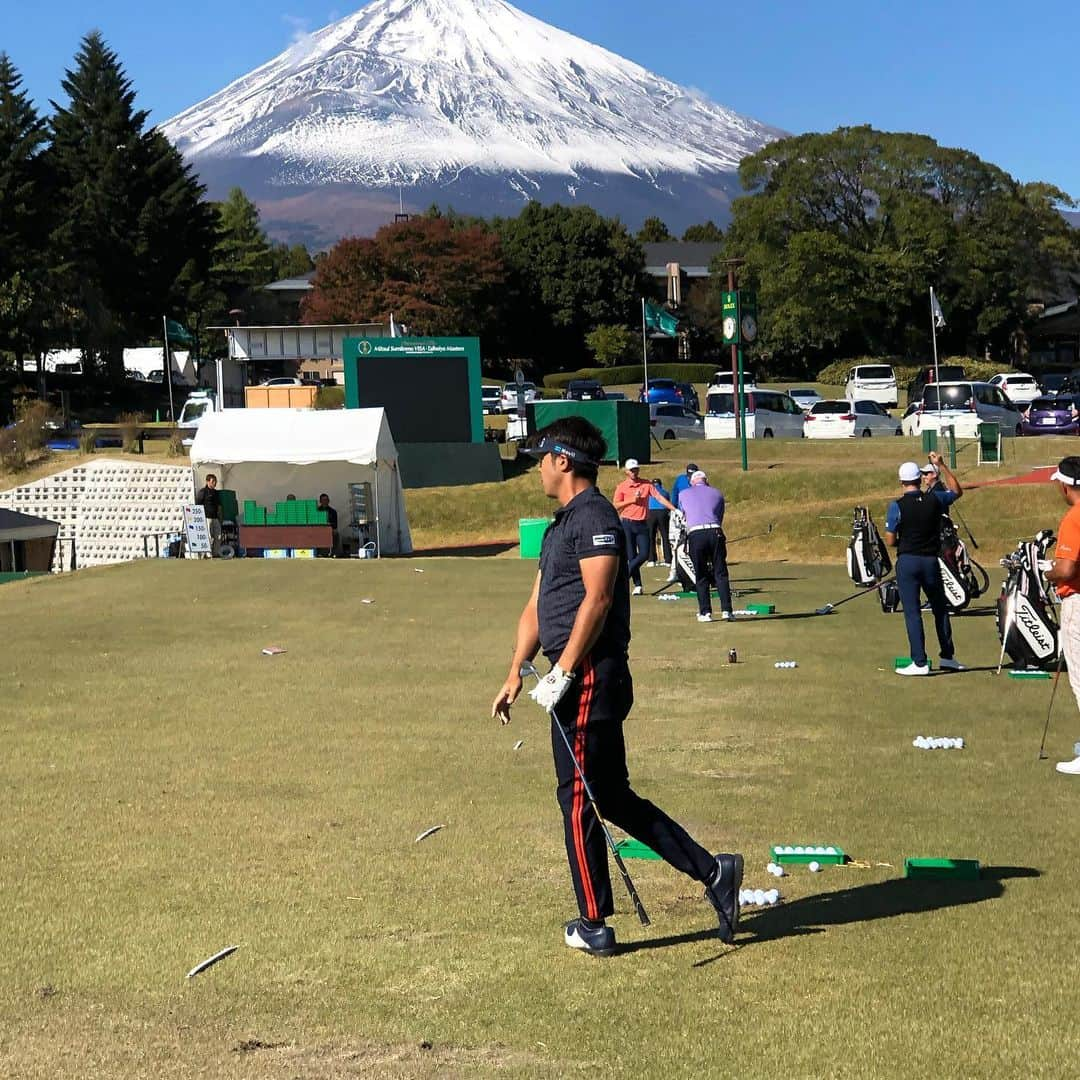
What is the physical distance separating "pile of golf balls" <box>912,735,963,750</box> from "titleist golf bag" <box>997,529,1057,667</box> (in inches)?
114

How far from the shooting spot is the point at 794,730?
428 inches

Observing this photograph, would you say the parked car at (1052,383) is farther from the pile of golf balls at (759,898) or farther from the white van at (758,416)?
the pile of golf balls at (759,898)

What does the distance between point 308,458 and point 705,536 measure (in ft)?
51.6

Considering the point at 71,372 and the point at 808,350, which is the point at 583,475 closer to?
the point at 71,372

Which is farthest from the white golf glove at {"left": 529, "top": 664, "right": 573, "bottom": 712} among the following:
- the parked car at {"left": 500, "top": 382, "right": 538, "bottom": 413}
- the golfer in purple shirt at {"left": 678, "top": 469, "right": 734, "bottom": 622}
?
the parked car at {"left": 500, "top": 382, "right": 538, "bottom": 413}

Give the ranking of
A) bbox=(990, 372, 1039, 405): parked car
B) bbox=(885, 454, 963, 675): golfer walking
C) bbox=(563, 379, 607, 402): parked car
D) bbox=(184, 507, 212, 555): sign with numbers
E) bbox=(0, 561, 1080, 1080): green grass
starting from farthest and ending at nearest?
bbox=(990, 372, 1039, 405): parked car → bbox=(563, 379, 607, 402): parked car → bbox=(184, 507, 212, 555): sign with numbers → bbox=(885, 454, 963, 675): golfer walking → bbox=(0, 561, 1080, 1080): green grass

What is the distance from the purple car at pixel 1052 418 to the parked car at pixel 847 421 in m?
4.41

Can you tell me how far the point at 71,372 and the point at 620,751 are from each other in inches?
2843

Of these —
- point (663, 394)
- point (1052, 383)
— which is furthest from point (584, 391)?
point (1052, 383)

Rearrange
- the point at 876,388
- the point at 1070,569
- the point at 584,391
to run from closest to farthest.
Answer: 1. the point at 1070,569
2. the point at 584,391
3. the point at 876,388

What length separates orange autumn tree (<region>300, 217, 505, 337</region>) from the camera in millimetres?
81625

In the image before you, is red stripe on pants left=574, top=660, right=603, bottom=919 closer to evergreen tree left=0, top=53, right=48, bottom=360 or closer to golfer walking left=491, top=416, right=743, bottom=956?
golfer walking left=491, top=416, right=743, bottom=956

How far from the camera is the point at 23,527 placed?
31516 mm

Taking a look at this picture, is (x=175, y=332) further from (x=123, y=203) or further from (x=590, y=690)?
(x=590, y=690)
